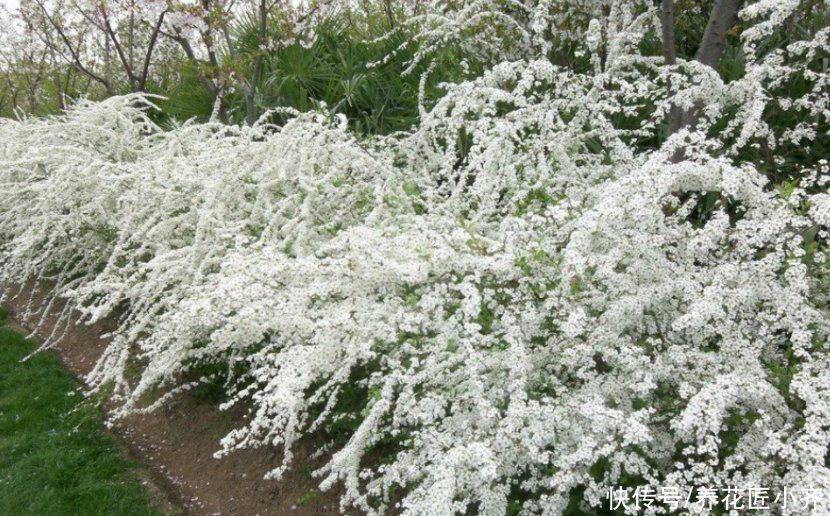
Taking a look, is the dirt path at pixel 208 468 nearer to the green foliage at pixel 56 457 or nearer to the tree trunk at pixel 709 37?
the green foliage at pixel 56 457

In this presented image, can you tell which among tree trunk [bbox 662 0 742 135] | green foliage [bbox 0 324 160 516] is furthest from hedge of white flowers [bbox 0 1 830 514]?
green foliage [bbox 0 324 160 516]

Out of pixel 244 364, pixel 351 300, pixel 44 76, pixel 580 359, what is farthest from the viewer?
pixel 44 76

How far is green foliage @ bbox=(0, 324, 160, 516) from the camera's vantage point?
11.9ft

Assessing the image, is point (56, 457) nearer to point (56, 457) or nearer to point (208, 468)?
point (56, 457)

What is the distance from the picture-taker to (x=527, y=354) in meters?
2.83

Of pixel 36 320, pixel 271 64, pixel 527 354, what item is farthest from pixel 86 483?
pixel 271 64

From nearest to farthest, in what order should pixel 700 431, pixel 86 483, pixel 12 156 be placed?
pixel 700 431, pixel 86 483, pixel 12 156

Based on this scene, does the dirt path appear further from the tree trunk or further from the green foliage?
the tree trunk

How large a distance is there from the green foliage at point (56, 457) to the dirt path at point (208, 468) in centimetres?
15

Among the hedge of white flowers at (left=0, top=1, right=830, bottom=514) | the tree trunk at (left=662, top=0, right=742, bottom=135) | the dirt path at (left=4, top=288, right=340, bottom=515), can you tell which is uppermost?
the tree trunk at (left=662, top=0, right=742, bottom=135)

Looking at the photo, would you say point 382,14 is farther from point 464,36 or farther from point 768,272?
point 768,272

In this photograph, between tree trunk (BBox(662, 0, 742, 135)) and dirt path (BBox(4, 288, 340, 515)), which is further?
tree trunk (BBox(662, 0, 742, 135))

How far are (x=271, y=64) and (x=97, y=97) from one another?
19.5 ft

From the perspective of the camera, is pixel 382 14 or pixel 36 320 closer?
pixel 36 320
